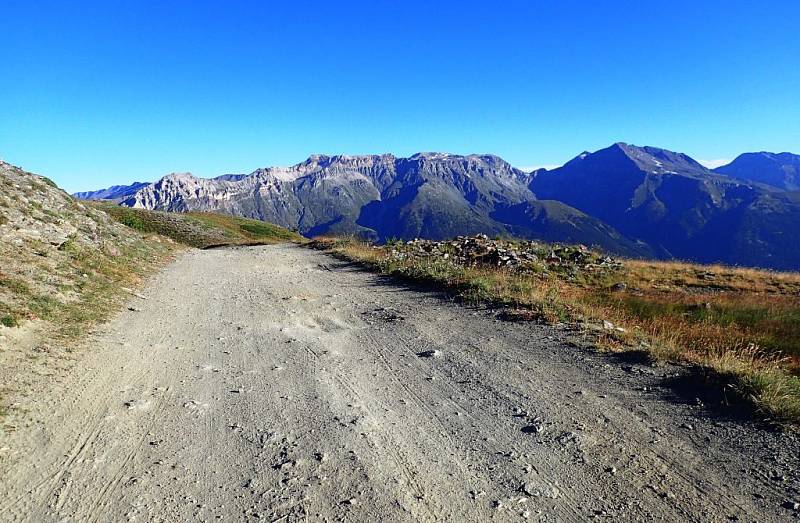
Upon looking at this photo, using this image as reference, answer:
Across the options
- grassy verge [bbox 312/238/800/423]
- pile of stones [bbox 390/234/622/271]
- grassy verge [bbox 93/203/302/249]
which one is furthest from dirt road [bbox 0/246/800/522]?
grassy verge [bbox 93/203/302/249]

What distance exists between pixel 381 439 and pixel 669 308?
15.7 m

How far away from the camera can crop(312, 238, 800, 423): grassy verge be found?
7.53 meters

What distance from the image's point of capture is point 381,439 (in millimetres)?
5918

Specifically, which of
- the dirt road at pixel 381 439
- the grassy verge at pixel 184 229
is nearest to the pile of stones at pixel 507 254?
the dirt road at pixel 381 439

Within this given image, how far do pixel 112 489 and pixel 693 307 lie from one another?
811 inches

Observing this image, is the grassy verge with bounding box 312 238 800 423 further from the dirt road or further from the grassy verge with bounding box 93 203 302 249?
the grassy verge with bounding box 93 203 302 249

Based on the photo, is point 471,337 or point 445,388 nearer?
point 445,388

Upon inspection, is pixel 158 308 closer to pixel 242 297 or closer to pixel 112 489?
pixel 242 297

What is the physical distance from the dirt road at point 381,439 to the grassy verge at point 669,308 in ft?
3.21

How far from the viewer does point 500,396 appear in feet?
23.9

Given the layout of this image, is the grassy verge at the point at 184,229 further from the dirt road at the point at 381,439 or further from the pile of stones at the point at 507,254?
the dirt road at the point at 381,439

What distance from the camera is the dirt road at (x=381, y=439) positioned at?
181 inches

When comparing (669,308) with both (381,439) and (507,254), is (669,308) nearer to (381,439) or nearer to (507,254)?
(507,254)

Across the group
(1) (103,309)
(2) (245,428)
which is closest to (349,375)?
(2) (245,428)
